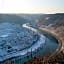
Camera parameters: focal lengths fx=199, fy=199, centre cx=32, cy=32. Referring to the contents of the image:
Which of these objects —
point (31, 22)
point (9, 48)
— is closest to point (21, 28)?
point (31, 22)

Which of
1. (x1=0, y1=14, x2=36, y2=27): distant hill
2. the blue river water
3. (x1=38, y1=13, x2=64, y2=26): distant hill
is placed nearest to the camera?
the blue river water

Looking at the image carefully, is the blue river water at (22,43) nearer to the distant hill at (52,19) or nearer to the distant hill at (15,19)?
the distant hill at (15,19)

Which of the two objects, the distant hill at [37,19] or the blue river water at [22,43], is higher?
the distant hill at [37,19]

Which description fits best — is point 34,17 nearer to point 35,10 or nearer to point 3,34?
point 35,10

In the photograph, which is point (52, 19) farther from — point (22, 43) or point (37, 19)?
point (22, 43)

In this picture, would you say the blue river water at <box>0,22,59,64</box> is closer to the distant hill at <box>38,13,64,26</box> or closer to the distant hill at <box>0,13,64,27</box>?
the distant hill at <box>0,13,64,27</box>

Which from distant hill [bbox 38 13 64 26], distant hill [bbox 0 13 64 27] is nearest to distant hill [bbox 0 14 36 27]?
distant hill [bbox 0 13 64 27]

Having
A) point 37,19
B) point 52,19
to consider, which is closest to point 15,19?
point 37,19

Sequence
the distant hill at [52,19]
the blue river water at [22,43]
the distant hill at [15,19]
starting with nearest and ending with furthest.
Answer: the blue river water at [22,43]
the distant hill at [15,19]
the distant hill at [52,19]

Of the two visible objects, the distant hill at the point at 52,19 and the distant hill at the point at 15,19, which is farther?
the distant hill at the point at 52,19

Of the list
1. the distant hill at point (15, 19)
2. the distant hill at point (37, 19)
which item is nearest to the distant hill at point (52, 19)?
the distant hill at point (37, 19)

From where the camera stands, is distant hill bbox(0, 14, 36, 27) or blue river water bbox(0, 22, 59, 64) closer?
blue river water bbox(0, 22, 59, 64)
